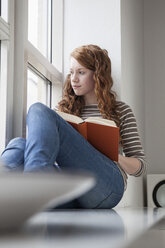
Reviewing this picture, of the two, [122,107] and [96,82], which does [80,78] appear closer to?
[96,82]

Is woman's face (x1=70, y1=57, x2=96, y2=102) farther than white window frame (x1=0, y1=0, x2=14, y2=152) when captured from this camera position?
Yes

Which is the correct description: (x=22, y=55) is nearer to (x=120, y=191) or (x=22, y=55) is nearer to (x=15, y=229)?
(x=120, y=191)

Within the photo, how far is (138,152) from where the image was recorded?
2.26m

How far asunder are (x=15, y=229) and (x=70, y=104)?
7.37ft

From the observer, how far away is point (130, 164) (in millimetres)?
2141

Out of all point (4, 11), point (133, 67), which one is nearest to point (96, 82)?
point (4, 11)

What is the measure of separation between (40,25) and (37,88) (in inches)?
16.6

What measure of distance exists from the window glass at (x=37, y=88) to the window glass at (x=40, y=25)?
0.65ft

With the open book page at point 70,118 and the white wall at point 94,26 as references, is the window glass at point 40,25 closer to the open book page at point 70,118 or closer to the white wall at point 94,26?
the white wall at point 94,26

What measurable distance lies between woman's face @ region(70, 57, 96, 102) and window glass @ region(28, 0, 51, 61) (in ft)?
1.19

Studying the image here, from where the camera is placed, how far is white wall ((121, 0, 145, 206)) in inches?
124

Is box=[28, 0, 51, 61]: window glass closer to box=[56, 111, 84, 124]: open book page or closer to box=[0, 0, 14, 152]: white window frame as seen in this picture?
box=[0, 0, 14, 152]: white window frame

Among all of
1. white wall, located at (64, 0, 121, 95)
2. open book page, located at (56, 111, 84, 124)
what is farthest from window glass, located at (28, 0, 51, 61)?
open book page, located at (56, 111, 84, 124)

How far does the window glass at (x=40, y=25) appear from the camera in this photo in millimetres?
2725
